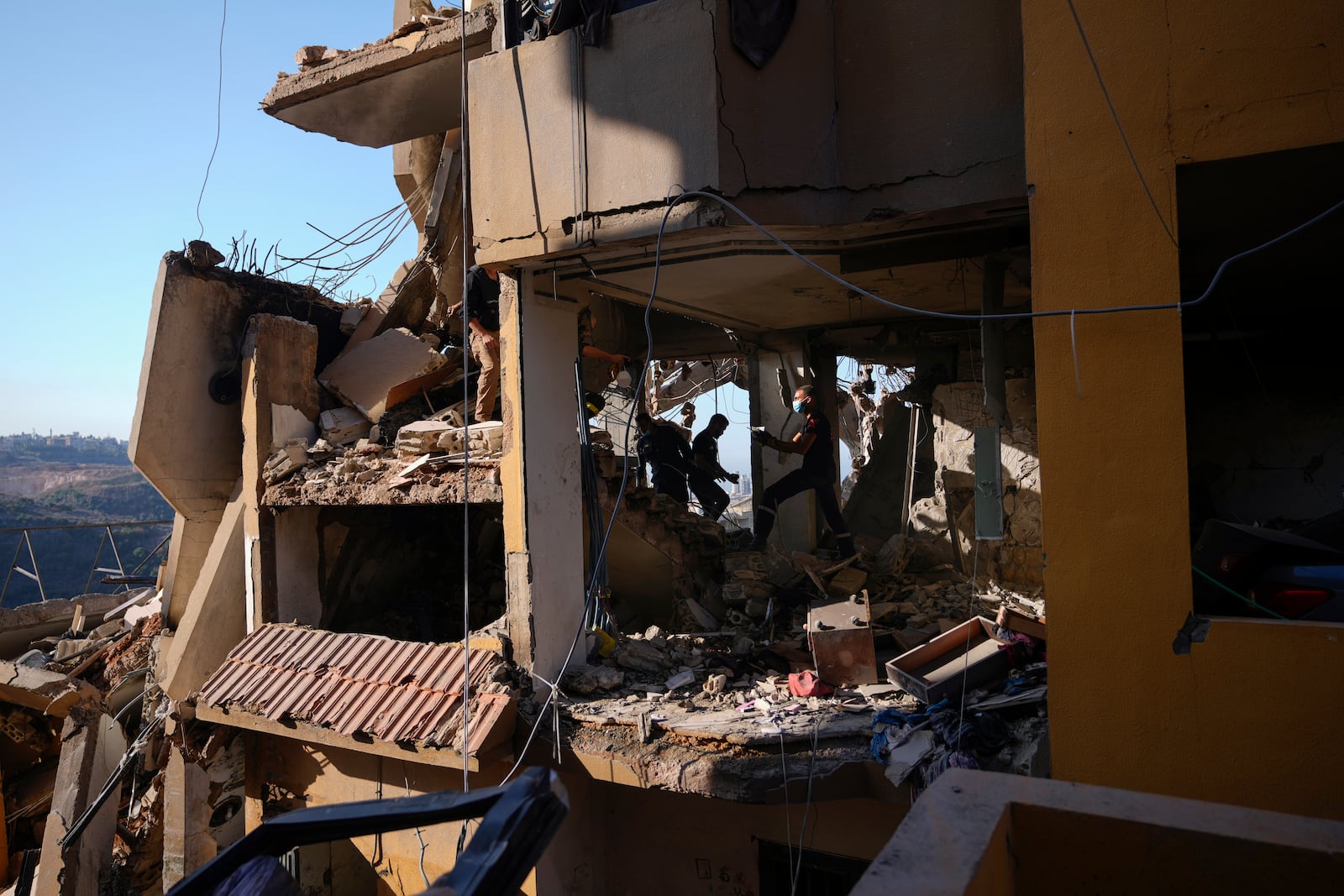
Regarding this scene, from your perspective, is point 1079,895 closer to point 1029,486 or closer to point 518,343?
point 518,343

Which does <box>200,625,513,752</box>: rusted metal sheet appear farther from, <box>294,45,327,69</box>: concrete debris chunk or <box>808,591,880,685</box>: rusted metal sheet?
<box>294,45,327,69</box>: concrete debris chunk

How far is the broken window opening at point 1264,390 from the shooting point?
153 inches

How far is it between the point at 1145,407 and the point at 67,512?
1943 inches

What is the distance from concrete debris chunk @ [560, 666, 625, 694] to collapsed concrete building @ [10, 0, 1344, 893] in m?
0.04

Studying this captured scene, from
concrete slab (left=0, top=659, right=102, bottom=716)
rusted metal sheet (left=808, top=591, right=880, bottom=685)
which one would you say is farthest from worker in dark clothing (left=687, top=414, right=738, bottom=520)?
concrete slab (left=0, top=659, right=102, bottom=716)

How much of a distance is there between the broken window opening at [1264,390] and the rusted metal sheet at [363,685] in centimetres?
502

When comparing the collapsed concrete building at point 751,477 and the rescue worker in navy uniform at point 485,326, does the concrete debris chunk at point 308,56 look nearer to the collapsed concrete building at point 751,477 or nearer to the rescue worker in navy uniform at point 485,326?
the collapsed concrete building at point 751,477

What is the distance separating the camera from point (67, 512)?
130 ft

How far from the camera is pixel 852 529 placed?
11.1 metres

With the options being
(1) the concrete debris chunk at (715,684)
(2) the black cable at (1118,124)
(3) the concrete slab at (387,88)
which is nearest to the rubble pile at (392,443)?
(1) the concrete debris chunk at (715,684)

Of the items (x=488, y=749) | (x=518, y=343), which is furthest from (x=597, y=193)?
(x=488, y=749)

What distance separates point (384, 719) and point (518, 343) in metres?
3.32

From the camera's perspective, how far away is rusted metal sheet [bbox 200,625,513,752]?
6102mm

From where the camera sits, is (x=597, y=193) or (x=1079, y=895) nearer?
(x=1079, y=895)
